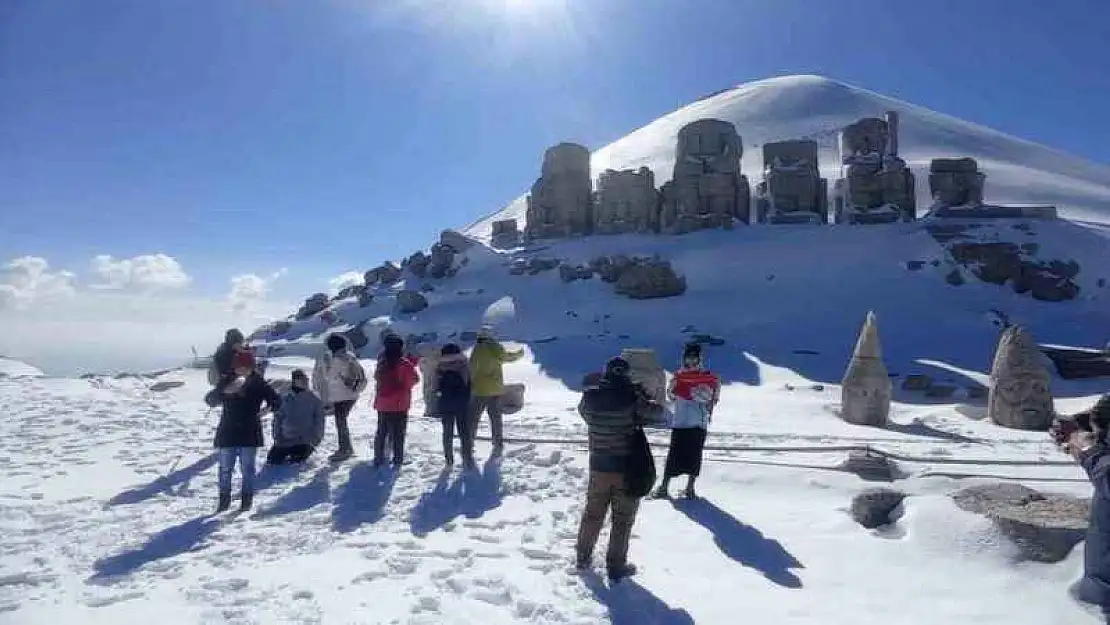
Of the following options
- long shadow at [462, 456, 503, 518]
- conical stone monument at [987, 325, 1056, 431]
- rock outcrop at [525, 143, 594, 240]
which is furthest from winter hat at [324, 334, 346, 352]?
rock outcrop at [525, 143, 594, 240]

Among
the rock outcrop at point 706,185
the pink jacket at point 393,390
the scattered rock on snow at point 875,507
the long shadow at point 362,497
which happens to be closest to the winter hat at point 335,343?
the pink jacket at point 393,390

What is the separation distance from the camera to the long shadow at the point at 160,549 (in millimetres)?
6062

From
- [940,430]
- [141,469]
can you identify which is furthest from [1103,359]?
[141,469]

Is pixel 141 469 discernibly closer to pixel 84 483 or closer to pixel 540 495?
pixel 84 483

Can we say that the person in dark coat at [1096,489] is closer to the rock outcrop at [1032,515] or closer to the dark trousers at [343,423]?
the rock outcrop at [1032,515]

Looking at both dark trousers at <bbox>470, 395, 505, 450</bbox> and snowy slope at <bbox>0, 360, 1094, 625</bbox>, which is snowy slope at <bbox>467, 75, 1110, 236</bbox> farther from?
snowy slope at <bbox>0, 360, 1094, 625</bbox>

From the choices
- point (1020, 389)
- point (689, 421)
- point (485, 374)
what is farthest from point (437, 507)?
point (1020, 389)

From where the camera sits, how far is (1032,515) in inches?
257

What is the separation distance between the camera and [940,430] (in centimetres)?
1427

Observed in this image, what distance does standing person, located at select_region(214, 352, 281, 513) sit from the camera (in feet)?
25.4

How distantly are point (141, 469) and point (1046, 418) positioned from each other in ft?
51.0

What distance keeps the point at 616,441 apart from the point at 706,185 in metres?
36.1

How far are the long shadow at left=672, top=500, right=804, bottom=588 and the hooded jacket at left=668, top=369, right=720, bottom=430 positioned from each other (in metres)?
0.89

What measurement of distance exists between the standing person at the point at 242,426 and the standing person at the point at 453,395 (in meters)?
2.12
